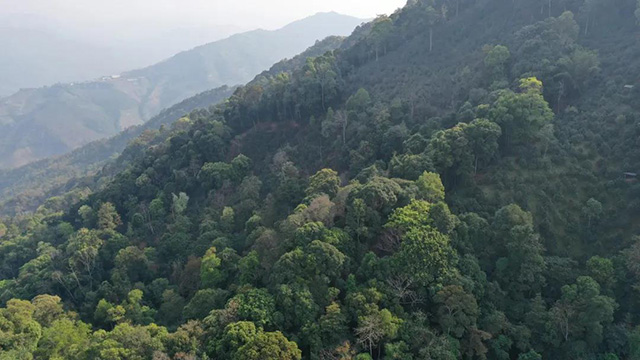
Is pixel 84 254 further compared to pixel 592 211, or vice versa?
pixel 84 254

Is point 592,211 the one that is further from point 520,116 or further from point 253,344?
point 253,344

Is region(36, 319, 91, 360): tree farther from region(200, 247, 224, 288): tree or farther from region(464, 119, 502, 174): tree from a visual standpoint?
region(464, 119, 502, 174): tree

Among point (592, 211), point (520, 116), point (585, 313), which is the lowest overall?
point (585, 313)


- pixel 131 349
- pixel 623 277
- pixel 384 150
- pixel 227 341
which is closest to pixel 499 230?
pixel 623 277

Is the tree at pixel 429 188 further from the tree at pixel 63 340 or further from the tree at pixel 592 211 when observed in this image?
the tree at pixel 63 340

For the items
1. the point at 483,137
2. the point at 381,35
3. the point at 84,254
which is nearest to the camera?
the point at 483,137

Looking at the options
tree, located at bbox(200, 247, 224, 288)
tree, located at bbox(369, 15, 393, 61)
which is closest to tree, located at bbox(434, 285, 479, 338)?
tree, located at bbox(200, 247, 224, 288)

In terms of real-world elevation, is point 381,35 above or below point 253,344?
above

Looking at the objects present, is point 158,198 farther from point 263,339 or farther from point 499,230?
point 499,230

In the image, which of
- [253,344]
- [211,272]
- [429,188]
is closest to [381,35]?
[429,188]
